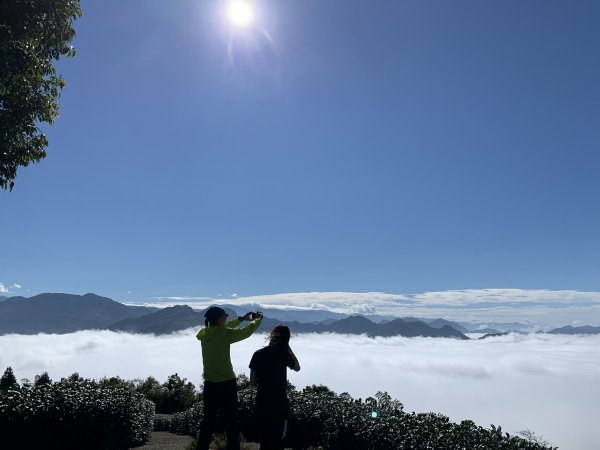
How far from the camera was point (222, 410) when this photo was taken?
632 cm

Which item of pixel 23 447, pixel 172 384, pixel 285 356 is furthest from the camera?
pixel 172 384

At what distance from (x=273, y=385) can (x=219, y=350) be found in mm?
924

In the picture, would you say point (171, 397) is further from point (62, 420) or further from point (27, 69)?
point (27, 69)

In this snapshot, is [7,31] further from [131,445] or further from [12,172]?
[131,445]

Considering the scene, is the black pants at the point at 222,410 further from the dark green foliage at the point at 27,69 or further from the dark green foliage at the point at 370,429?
the dark green foliage at the point at 27,69

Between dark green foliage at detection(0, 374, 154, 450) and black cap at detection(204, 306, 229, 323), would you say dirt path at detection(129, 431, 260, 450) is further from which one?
black cap at detection(204, 306, 229, 323)

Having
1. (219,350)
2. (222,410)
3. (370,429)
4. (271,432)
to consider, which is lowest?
(370,429)

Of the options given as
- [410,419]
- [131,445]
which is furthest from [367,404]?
[131,445]

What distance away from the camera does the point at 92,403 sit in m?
9.54

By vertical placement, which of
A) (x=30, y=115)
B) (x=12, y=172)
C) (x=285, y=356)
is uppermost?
(x=30, y=115)

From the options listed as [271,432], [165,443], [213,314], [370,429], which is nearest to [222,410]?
[271,432]

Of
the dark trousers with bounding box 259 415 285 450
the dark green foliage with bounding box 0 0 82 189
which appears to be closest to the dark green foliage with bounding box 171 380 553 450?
the dark trousers with bounding box 259 415 285 450

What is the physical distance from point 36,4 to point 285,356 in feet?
26.8

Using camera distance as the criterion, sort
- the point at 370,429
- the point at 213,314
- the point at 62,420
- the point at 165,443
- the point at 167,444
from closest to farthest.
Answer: the point at 213,314 → the point at 370,429 → the point at 62,420 → the point at 167,444 → the point at 165,443
